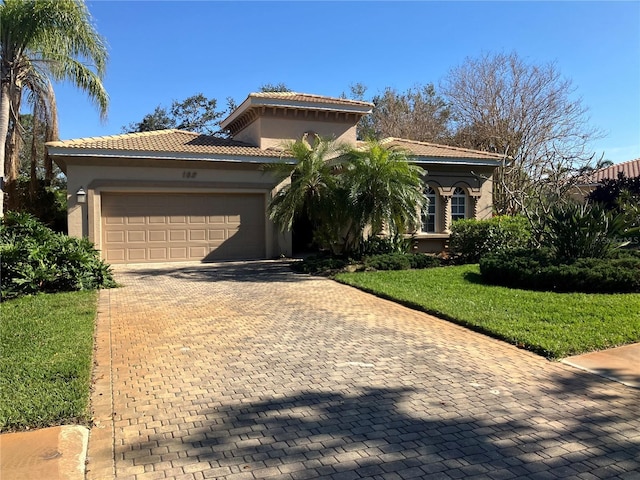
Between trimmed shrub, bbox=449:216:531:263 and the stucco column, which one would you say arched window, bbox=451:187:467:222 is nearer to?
the stucco column

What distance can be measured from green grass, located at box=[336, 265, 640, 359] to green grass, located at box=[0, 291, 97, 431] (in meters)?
5.42

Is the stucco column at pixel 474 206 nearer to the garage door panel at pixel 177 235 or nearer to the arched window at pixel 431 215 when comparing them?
the arched window at pixel 431 215

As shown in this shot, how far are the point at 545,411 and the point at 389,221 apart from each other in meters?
9.83

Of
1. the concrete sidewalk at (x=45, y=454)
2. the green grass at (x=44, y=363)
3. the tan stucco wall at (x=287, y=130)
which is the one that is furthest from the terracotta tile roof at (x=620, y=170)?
the concrete sidewalk at (x=45, y=454)

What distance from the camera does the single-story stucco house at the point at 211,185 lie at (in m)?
15.4

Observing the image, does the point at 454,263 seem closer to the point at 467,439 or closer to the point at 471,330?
the point at 471,330

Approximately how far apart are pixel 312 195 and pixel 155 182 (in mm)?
5188

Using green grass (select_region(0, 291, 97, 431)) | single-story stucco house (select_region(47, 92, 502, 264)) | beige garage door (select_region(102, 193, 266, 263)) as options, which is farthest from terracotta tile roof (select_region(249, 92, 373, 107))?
green grass (select_region(0, 291, 97, 431))

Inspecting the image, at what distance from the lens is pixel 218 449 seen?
3795mm

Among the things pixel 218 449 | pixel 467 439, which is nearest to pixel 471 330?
pixel 467 439

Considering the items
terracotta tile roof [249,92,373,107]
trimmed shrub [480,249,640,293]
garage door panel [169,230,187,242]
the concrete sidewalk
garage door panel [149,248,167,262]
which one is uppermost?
terracotta tile roof [249,92,373,107]

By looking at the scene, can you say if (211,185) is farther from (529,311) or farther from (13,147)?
(529,311)

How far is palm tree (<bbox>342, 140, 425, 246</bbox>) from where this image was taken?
14.1 metres

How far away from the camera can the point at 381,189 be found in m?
14.1
